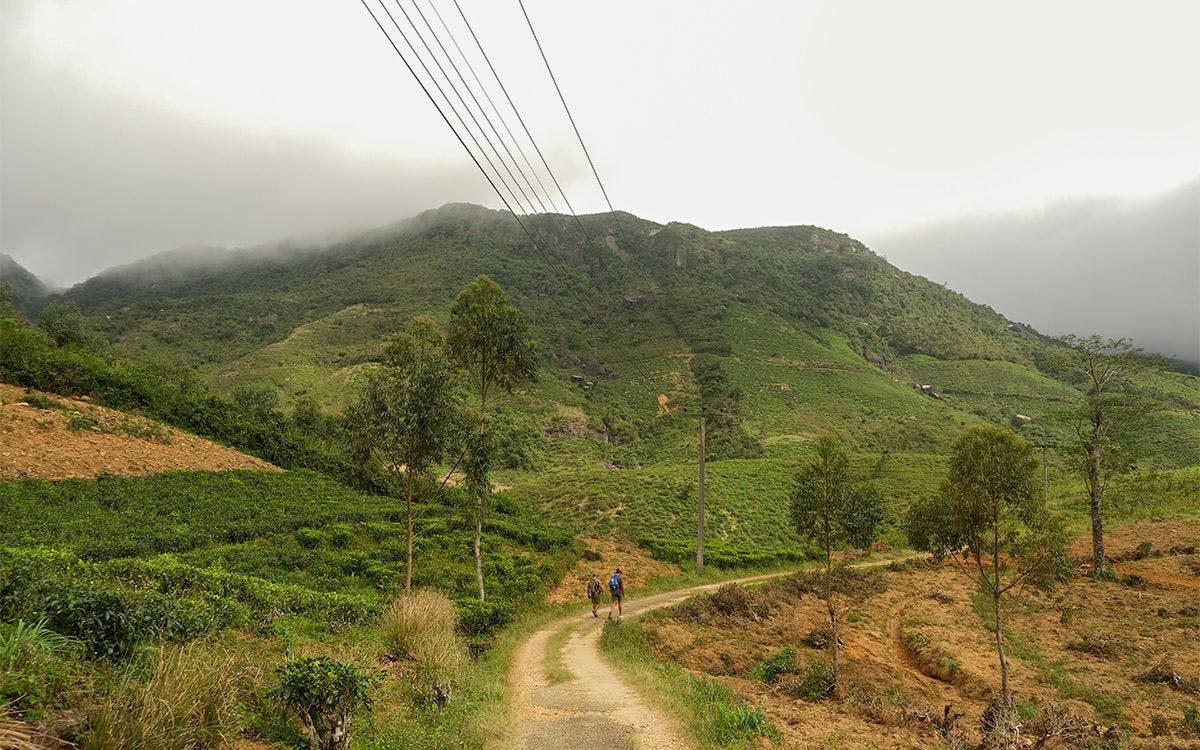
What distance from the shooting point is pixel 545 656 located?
1745 centimetres

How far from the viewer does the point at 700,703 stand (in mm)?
10953

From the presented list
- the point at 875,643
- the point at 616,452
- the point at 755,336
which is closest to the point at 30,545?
the point at 875,643

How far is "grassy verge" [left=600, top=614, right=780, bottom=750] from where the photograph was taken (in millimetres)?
9109

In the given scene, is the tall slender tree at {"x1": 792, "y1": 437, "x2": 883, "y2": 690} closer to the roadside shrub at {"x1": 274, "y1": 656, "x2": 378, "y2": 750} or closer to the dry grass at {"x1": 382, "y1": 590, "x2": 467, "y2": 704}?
the dry grass at {"x1": 382, "y1": 590, "x2": 467, "y2": 704}

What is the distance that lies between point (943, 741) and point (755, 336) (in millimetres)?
115379

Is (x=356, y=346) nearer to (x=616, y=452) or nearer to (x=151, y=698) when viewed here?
(x=616, y=452)

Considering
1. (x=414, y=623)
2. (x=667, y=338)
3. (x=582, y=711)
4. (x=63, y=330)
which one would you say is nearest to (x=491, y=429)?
(x=414, y=623)

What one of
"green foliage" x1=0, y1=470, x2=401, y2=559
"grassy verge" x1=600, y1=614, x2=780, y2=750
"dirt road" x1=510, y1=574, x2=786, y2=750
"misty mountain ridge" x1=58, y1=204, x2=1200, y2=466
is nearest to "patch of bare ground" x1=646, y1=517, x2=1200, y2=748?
"grassy verge" x1=600, y1=614, x2=780, y2=750

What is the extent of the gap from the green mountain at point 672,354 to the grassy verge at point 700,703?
25488 millimetres

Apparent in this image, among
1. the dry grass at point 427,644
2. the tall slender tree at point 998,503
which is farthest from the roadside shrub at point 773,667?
the dry grass at point 427,644

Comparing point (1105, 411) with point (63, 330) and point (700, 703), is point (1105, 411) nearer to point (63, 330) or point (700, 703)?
point (700, 703)

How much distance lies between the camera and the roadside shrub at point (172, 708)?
5199mm

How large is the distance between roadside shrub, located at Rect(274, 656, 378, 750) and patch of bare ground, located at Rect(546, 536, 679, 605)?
69.2 ft

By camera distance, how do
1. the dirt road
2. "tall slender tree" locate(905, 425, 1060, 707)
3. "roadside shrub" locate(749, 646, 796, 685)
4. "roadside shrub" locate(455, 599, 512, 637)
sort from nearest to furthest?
the dirt road
"tall slender tree" locate(905, 425, 1060, 707)
"roadside shrub" locate(749, 646, 796, 685)
"roadside shrub" locate(455, 599, 512, 637)
